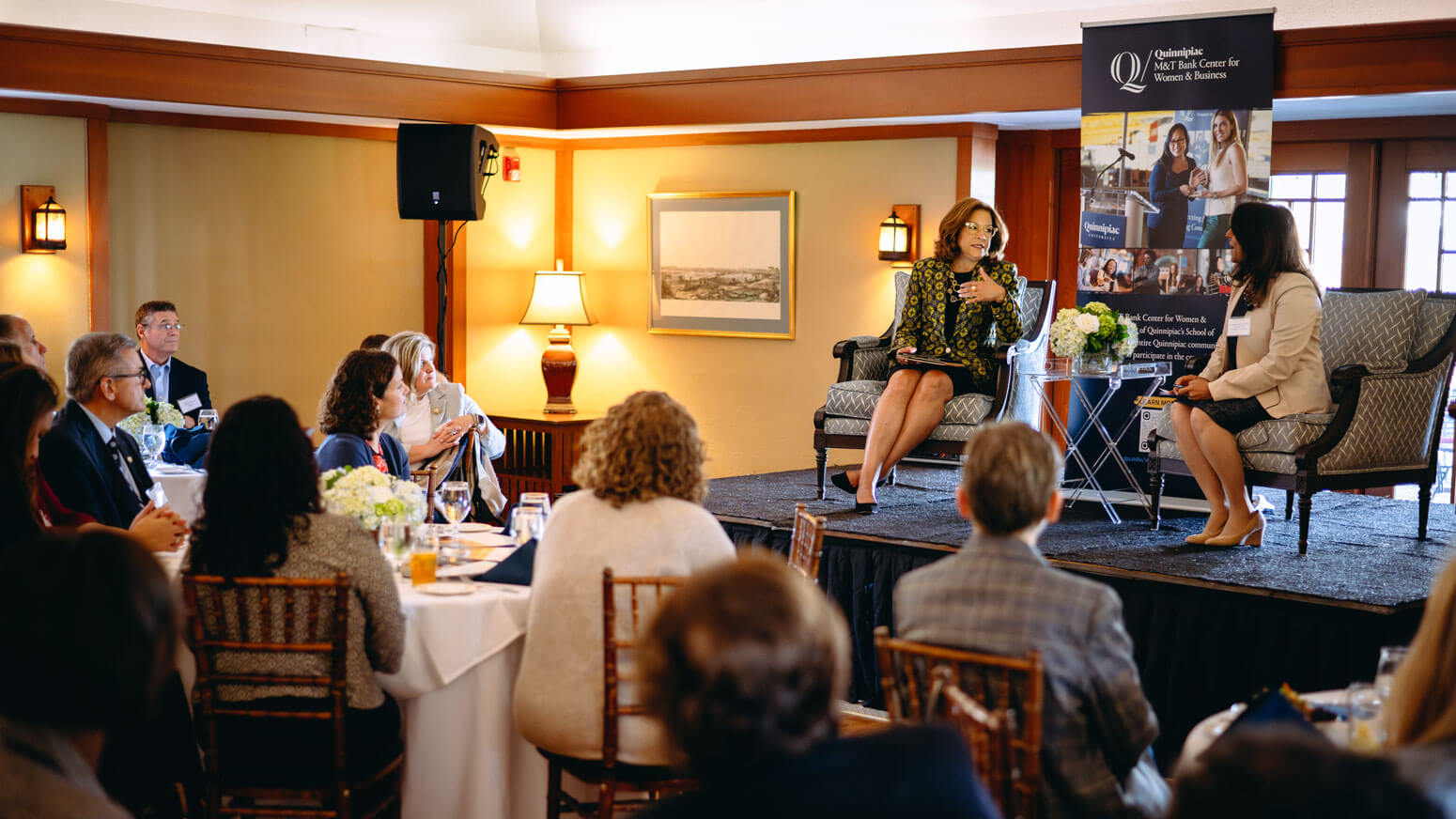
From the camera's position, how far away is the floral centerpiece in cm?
551

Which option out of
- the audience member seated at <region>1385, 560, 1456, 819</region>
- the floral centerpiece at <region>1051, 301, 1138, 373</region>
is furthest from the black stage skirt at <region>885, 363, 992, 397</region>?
the audience member seated at <region>1385, 560, 1456, 819</region>

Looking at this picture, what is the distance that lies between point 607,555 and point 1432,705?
167 cm

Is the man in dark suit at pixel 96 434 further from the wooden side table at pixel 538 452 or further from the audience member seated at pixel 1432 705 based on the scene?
the wooden side table at pixel 538 452

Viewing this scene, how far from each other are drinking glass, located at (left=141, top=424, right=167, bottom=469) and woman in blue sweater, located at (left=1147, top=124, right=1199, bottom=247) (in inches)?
180

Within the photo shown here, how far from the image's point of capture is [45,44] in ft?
21.9

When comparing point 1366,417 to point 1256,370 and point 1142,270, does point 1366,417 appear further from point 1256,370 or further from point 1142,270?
point 1142,270

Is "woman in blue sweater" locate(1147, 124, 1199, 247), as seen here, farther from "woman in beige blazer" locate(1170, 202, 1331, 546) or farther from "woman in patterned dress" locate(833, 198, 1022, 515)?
"woman in beige blazer" locate(1170, 202, 1331, 546)

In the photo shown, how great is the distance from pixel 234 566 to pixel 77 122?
5461 mm

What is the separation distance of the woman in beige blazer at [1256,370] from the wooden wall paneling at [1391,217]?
8.22 ft

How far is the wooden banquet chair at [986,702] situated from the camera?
208 centimetres

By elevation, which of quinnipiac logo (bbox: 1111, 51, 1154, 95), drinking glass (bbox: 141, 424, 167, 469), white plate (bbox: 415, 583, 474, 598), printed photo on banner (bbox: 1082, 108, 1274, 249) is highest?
quinnipiac logo (bbox: 1111, 51, 1154, 95)

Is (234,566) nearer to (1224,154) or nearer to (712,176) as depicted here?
(1224,154)

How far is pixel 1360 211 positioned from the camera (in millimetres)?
7262

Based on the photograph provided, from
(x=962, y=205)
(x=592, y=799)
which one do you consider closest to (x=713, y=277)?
(x=962, y=205)
